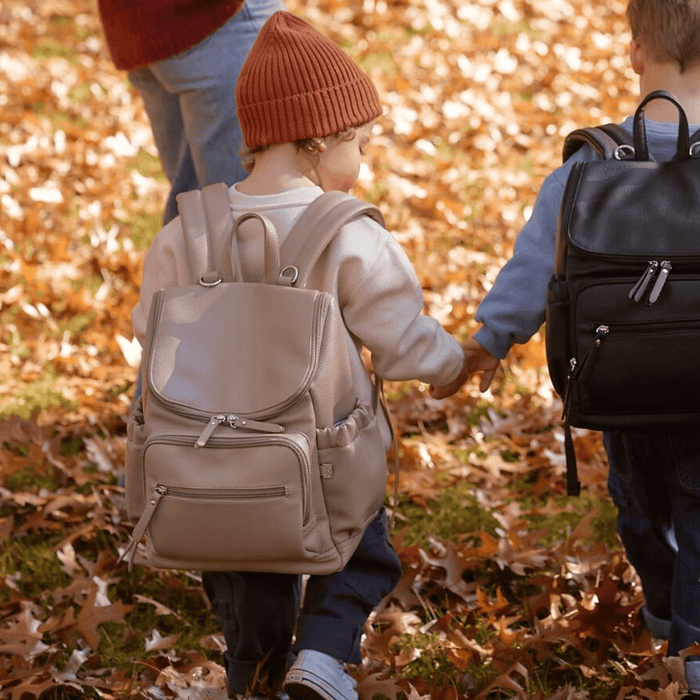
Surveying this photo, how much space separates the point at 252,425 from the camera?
2254 mm

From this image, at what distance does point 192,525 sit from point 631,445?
113 cm

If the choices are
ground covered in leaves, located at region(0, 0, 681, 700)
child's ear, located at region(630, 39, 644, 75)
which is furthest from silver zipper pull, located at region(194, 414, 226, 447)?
child's ear, located at region(630, 39, 644, 75)

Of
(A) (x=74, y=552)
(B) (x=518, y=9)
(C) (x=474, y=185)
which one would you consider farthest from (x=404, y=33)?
(A) (x=74, y=552)

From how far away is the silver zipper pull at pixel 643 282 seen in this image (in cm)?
229

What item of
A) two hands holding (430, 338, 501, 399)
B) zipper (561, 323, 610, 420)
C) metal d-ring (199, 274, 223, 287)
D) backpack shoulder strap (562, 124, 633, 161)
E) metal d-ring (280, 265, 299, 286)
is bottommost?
two hands holding (430, 338, 501, 399)

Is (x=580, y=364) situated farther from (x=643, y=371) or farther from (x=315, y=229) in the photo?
(x=315, y=229)

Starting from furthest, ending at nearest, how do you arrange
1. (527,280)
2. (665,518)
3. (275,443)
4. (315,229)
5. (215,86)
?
(215,86) < (665,518) < (527,280) < (315,229) < (275,443)

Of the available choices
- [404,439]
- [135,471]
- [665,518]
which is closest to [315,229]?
[135,471]

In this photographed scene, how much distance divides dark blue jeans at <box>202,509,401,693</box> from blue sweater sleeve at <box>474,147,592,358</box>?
22.2 inches

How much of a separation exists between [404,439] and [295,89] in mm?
1993

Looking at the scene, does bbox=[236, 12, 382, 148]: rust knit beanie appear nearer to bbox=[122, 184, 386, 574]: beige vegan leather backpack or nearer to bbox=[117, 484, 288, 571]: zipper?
bbox=[122, 184, 386, 574]: beige vegan leather backpack

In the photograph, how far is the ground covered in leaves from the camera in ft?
9.61

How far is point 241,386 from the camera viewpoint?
2291 millimetres

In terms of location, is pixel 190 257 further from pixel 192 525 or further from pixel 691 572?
pixel 691 572
